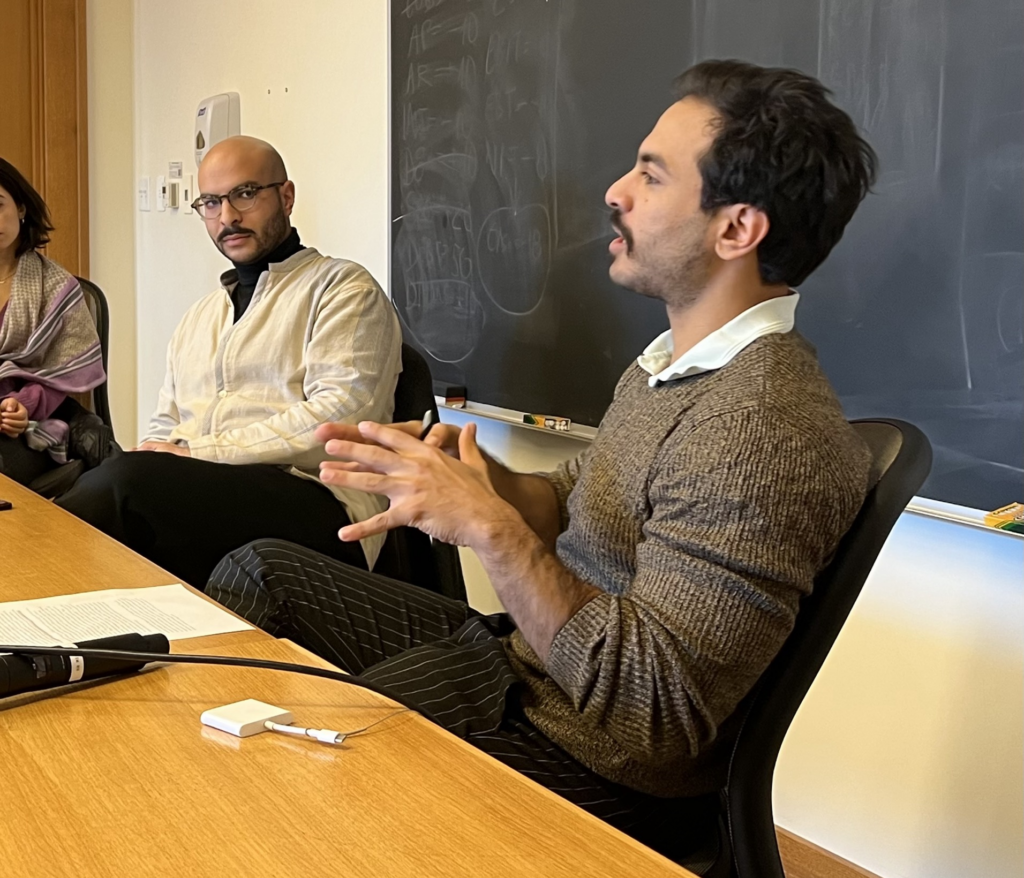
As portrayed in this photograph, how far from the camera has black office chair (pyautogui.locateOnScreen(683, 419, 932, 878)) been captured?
100 centimetres

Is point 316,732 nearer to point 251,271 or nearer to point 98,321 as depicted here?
point 251,271

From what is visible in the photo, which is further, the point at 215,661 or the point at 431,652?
the point at 431,652

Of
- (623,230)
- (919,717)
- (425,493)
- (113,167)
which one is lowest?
(919,717)

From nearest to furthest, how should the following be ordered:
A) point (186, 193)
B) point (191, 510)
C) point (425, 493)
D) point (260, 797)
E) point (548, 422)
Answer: point (260, 797) < point (425, 493) < point (191, 510) < point (548, 422) < point (186, 193)

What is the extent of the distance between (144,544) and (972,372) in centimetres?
146

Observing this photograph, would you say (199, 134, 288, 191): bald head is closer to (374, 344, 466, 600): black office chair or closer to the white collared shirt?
(374, 344, 466, 600): black office chair

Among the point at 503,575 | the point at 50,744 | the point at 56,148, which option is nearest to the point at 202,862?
the point at 50,744

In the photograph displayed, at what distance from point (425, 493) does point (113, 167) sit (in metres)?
3.71

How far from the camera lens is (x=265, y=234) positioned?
2.51 metres

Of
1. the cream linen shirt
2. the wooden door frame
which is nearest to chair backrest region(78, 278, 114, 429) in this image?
the cream linen shirt

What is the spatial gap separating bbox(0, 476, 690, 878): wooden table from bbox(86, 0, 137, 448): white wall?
3.72 m

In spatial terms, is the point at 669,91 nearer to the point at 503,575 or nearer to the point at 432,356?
the point at 432,356

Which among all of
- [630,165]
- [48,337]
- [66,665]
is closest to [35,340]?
[48,337]

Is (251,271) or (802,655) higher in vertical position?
(251,271)
